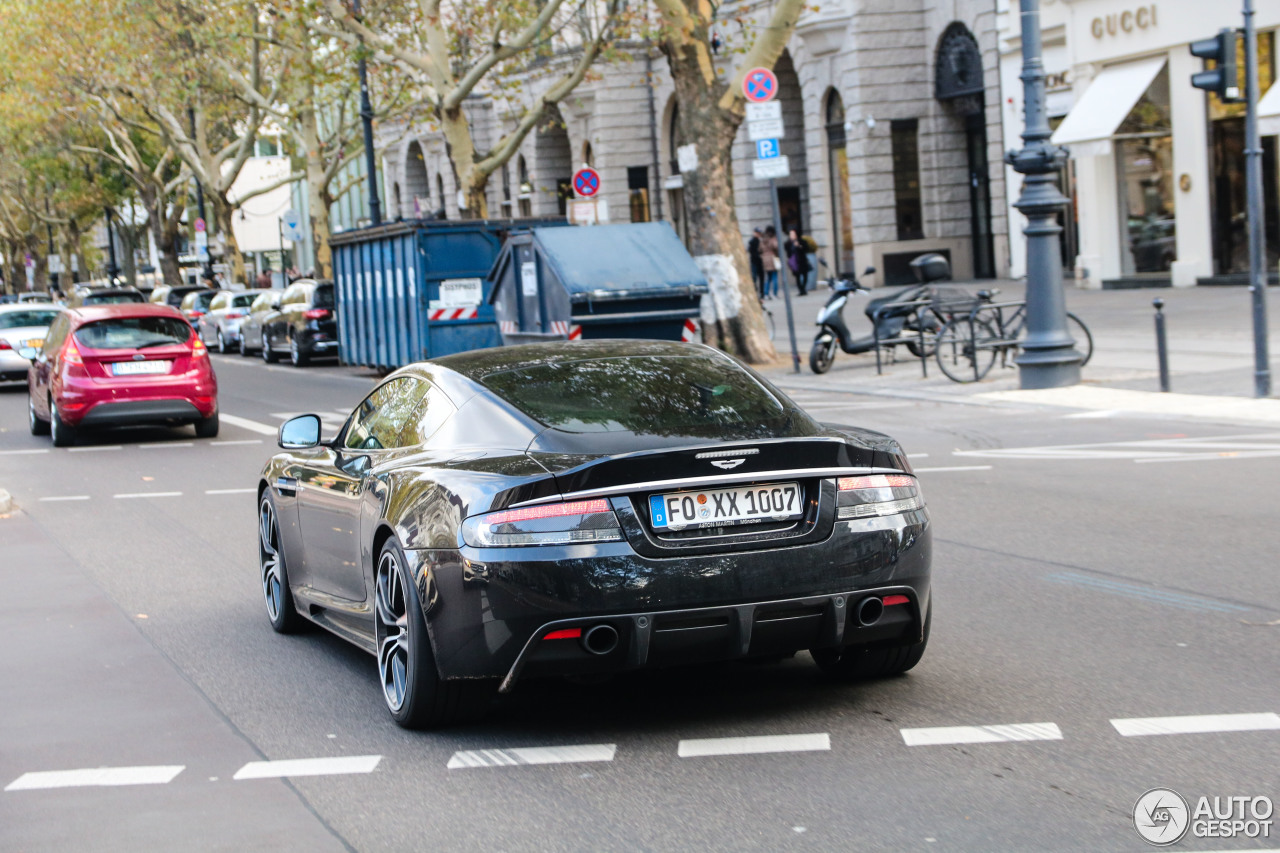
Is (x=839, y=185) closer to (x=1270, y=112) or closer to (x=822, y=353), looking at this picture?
(x=1270, y=112)

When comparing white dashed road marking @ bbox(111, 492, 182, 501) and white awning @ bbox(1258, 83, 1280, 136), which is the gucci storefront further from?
white dashed road marking @ bbox(111, 492, 182, 501)

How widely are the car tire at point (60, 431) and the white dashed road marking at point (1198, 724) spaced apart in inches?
578

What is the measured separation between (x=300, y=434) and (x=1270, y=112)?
22.0 metres

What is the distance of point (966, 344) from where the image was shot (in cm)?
1823

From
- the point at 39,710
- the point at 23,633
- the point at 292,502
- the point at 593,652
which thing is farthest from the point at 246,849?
the point at 23,633

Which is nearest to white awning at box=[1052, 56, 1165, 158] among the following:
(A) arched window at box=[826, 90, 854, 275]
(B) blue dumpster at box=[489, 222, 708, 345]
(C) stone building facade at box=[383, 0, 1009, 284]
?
(C) stone building facade at box=[383, 0, 1009, 284]

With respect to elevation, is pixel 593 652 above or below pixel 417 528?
below

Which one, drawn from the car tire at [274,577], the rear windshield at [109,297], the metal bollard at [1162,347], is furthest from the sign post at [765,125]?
the rear windshield at [109,297]

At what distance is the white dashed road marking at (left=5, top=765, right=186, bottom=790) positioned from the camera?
534 centimetres

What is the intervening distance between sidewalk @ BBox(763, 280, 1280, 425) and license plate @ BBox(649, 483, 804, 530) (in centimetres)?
923

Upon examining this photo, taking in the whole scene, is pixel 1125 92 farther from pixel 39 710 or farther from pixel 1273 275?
pixel 39 710

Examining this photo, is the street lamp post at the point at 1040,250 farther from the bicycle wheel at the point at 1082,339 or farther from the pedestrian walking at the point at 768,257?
the pedestrian walking at the point at 768,257

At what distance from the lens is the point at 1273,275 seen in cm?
2700

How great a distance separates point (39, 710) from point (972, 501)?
6.22m
